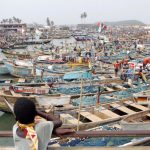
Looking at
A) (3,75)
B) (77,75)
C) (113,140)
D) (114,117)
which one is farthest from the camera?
(3,75)

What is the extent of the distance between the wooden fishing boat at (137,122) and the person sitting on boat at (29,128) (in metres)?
8.99

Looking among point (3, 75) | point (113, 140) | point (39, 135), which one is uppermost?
point (39, 135)

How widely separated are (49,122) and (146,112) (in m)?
11.8

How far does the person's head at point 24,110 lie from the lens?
3.73 meters

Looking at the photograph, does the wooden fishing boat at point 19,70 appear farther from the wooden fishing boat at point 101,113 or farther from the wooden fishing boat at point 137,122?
the wooden fishing boat at point 137,122

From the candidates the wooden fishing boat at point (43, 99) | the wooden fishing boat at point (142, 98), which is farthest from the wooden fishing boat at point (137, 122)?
the wooden fishing boat at point (43, 99)

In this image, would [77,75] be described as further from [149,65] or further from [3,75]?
[3,75]

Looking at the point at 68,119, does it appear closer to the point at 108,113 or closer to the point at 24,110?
the point at 108,113

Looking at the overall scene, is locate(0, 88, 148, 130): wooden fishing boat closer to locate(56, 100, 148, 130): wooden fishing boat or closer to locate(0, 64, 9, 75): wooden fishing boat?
locate(56, 100, 148, 130): wooden fishing boat

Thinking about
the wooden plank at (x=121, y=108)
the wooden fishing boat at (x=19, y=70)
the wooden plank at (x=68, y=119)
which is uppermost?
the wooden plank at (x=68, y=119)

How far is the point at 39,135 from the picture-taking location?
3.91 meters

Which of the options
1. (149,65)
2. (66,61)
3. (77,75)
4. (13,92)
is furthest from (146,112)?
(66,61)

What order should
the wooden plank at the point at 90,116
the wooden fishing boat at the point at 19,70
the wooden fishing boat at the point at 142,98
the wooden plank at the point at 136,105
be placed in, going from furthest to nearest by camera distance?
the wooden fishing boat at the point at 19,70 < the wooden fishing boat at the point at 142,98 < the wooden plank at the point at 136,105 < the wooden plank at the point at 90,116

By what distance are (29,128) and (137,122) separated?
396 inches
